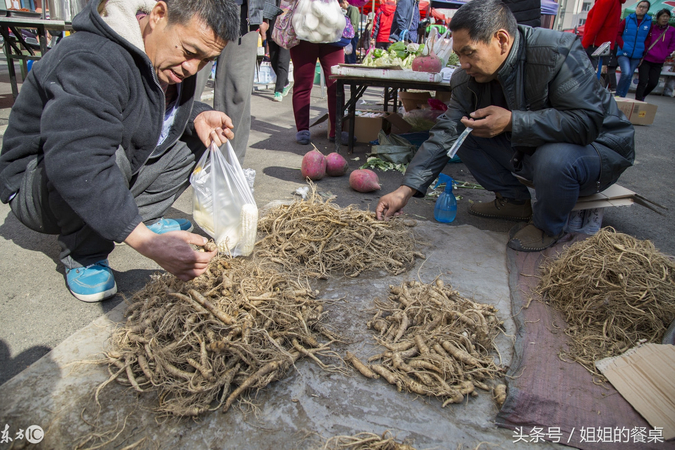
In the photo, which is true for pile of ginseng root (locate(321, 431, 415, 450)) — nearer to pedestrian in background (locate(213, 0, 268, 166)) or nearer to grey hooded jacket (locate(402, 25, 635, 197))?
grey hooded jacket (locate(402, 25, 635, 197))

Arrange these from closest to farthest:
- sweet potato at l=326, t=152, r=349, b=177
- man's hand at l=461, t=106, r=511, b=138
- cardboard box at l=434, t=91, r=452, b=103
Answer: man's hand at l=461, t=106, r=511, b=138, sweet potato at l=326, t=152, r=349, b=177, cardboard box at l=434, t=91, r=452, b=103

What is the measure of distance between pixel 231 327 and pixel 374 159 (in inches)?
136

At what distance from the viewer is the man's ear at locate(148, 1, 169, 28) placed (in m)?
1.82

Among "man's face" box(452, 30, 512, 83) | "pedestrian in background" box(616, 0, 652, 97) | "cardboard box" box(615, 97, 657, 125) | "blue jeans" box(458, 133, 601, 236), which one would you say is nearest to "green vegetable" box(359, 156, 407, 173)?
"blue jeans" box(458, 133, 601, 236)

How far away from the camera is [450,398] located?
1.62 m

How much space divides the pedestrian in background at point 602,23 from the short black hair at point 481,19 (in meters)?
7.12

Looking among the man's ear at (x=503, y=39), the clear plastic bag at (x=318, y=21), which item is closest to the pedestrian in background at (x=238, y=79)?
the clear plastic bag at (x=318, y=21)

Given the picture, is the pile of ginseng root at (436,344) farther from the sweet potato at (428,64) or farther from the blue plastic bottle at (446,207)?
the sweet potato at (428,64)

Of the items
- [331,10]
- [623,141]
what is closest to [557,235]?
[623,141]

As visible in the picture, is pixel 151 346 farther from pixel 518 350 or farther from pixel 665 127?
pixel 665 127

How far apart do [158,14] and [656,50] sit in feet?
36.0

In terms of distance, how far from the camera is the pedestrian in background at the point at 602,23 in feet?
25.8

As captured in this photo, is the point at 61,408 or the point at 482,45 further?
the point at 482,45

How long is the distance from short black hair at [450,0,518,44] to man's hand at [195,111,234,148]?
1.46 metres
